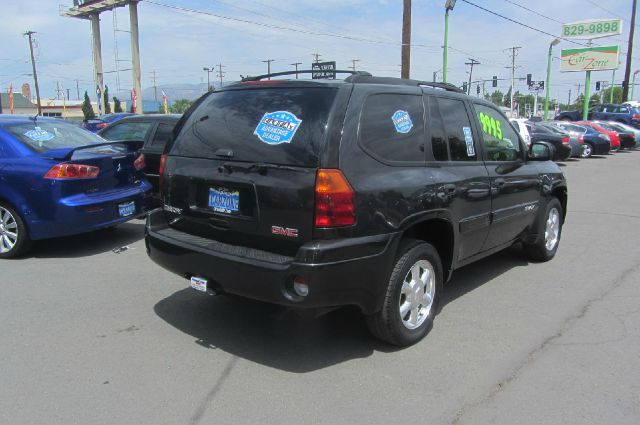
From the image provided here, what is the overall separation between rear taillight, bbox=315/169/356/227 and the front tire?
0.66 m

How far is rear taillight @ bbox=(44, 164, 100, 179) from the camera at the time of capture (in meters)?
5.71

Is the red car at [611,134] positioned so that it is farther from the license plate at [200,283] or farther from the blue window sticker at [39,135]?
the license plate at [200,283]

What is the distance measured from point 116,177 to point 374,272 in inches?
165

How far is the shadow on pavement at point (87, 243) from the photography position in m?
6.25

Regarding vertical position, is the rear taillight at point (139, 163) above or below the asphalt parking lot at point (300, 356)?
above

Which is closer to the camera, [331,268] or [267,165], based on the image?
[331,268]

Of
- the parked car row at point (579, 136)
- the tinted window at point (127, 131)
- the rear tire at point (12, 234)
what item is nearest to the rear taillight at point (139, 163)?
the rear tire at point (12, 234)

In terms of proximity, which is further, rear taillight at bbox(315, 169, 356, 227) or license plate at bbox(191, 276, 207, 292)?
license plate at bbox(191, 276, 207, 292)

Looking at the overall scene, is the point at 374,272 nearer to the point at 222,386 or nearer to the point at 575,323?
the point at 222,386

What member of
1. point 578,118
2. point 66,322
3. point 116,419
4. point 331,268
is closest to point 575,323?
point 331,268

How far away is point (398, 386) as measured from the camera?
3254mm

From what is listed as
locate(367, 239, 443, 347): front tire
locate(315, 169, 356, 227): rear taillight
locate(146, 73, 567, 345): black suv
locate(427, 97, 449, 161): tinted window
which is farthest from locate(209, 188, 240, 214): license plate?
locate(427, 97, 449, 161): tinted window

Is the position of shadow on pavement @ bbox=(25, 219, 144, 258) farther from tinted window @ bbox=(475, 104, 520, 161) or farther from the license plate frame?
tinted window @ bbox=(475, 104, 520, 161)

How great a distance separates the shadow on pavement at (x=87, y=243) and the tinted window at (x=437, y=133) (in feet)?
14.2
